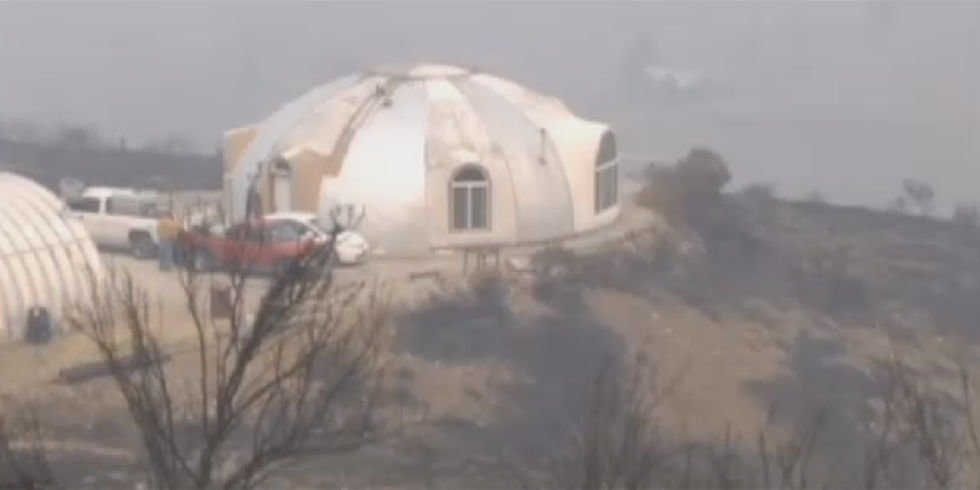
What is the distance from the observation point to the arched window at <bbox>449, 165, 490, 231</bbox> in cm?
4022

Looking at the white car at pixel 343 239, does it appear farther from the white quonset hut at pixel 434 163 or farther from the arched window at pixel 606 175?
the arched window at pixel 606 175

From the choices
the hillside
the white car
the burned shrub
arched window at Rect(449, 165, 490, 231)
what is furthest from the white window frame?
the hillside

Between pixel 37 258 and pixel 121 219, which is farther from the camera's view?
pixel 121 219

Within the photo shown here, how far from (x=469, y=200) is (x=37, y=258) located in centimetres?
1056

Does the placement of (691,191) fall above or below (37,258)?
above

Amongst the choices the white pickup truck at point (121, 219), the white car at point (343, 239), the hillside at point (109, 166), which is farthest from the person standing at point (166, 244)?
the hillside at point (109, 166)

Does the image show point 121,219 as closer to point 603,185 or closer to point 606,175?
point 603,185

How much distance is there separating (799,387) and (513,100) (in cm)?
1232

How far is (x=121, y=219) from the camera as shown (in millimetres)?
39250

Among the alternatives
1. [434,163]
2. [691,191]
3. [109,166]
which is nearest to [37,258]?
[434,163]

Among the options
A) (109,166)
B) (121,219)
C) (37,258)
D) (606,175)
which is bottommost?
(37,258)

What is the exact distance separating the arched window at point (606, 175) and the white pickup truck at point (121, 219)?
9.94 meters

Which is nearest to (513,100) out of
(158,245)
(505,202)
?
(505,202)

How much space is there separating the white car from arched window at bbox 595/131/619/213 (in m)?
6.50
